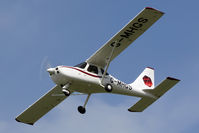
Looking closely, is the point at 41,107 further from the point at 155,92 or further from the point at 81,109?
the point at 155,92

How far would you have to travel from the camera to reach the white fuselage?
25078mm

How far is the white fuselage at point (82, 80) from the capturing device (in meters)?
25.1

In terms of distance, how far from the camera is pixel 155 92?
2759 centimetres

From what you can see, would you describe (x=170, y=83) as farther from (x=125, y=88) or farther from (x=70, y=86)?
(x=70, y=86)

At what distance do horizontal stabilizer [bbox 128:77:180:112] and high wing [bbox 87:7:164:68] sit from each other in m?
2.63

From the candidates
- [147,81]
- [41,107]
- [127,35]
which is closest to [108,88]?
[127,35]

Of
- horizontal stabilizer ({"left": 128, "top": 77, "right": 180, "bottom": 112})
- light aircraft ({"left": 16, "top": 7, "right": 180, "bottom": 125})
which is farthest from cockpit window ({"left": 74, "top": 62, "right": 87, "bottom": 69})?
horizontal stabilizer ({"left": 128, "top": 77, "right": 180, "bottom": 112})

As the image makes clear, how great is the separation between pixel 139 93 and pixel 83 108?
3071 mm

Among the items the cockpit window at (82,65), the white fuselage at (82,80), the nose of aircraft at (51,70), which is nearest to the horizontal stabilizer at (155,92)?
A: the white fuselage at (82,80)

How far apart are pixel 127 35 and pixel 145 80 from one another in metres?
4.41

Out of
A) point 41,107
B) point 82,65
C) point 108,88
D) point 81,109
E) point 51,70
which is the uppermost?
point 51,70

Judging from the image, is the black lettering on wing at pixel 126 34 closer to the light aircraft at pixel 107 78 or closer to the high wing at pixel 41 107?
the light aircraft at pixel 107 78

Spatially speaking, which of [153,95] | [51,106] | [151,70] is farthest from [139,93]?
[51,106]

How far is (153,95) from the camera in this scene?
2775cm
